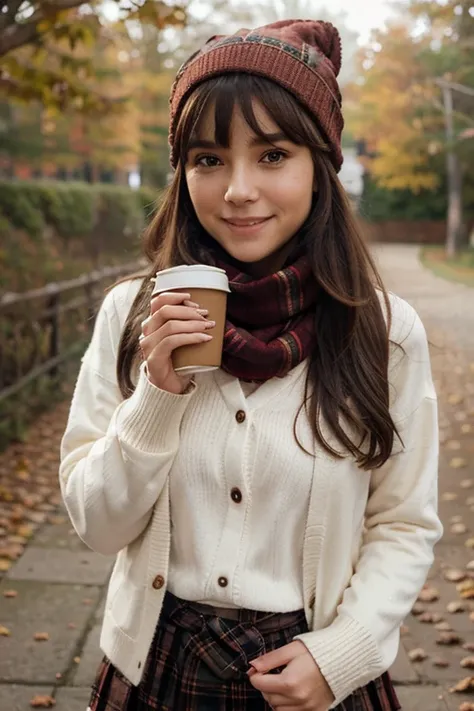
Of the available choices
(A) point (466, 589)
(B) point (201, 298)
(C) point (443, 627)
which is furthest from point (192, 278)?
(A) point (466, 589)

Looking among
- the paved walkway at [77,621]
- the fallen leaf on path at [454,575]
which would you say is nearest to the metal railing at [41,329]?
the paved walkway at [77,621]

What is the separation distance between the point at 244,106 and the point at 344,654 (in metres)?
1.10

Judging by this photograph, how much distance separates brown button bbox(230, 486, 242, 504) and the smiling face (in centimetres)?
48

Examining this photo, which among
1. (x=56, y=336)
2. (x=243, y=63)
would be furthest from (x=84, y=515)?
(x=56, y=336)

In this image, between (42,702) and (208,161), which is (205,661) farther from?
(42,702)

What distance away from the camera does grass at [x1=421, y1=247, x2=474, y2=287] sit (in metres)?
22.2

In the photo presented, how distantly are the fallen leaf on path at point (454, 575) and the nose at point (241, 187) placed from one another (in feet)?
11.3

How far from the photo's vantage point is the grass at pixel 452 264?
22250mm

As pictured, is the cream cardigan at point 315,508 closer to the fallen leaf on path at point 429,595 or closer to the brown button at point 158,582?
the brown button at point 158,582

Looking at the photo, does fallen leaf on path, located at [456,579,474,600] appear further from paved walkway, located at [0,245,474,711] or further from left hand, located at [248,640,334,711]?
left hand, located at [248,640,334,711]

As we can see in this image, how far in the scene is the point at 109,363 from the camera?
196 cm

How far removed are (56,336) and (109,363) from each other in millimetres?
6720

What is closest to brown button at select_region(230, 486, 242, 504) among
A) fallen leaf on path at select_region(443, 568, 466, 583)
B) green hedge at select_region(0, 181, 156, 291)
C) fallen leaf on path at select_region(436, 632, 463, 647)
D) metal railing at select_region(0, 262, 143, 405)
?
fallen leaf on path at select_region(436, 632, 463, 647)

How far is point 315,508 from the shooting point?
5.92 feet
